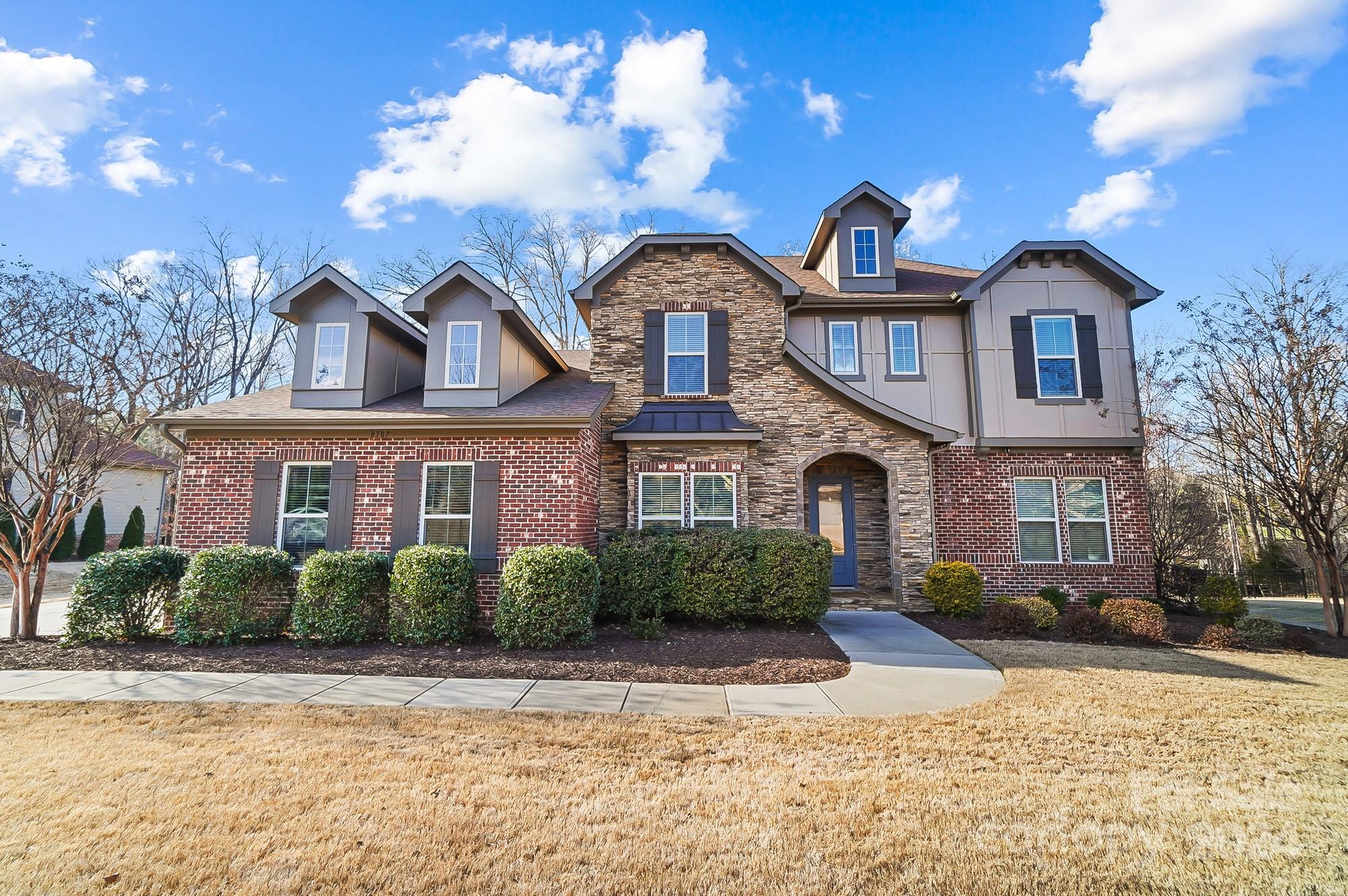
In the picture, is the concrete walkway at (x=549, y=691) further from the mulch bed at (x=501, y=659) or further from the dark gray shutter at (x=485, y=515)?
the dark gray shutter at (x=485, y=515)

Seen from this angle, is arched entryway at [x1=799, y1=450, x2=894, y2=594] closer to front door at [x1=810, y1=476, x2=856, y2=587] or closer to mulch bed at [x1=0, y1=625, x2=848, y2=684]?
front door at [x1=810, y1=476, x2=856, y2=587]

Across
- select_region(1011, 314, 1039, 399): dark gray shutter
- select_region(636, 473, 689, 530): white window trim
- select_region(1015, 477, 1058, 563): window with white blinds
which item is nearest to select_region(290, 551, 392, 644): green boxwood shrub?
select_region(636, 473, 689, 530): white window trim

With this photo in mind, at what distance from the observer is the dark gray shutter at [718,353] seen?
12430mm

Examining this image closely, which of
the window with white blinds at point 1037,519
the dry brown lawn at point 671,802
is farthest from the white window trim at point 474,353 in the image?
the window with white blinds at point 1037,519

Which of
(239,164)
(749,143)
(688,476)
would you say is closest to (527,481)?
(688,476)

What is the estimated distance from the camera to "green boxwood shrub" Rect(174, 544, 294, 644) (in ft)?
27.1

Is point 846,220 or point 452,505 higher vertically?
point 846,220

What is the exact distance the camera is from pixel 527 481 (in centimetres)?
1006

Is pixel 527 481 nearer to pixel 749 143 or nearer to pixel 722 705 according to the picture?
pixel 722 705

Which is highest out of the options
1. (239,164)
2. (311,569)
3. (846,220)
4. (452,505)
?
(239,164)

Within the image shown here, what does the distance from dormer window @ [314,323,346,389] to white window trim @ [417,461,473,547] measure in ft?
8.35

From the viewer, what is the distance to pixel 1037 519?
12.6 m

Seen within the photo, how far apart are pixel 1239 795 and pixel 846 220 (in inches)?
492

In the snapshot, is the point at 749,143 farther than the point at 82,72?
Yes
